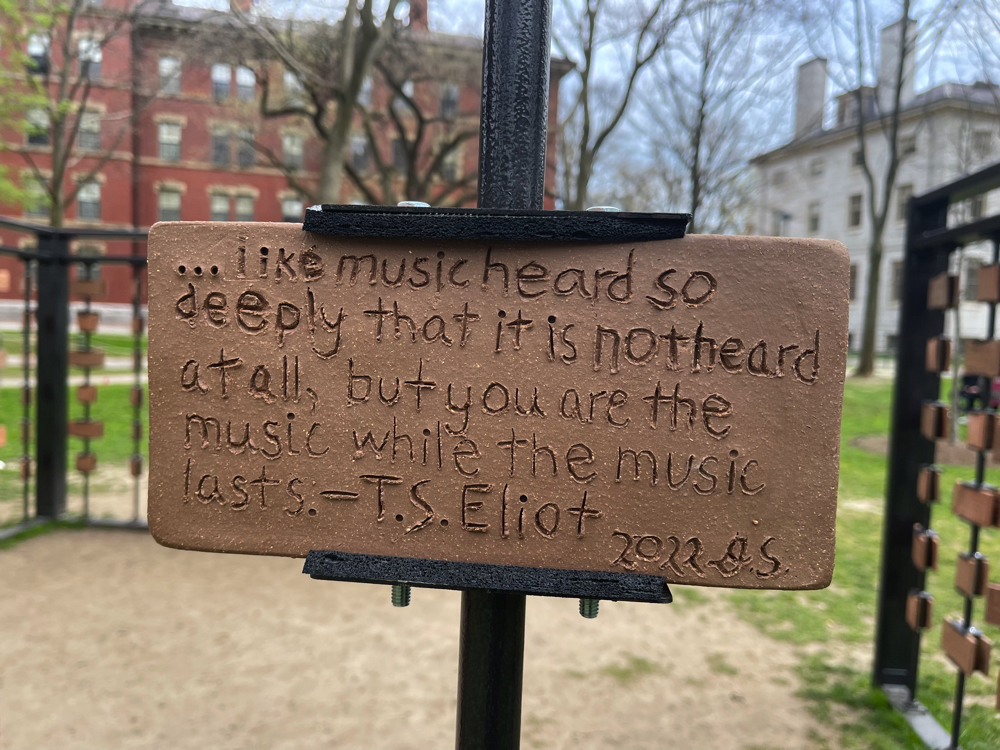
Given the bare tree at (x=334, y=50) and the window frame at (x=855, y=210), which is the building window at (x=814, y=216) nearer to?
the window frame at (x=855, y=210)

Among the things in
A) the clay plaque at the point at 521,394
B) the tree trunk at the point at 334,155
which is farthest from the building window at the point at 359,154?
the clay plaque at the point at 521,394

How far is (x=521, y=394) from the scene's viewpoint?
93cm

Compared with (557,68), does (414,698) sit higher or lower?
lower

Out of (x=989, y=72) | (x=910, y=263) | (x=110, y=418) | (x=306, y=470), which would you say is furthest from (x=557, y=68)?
(x=306, y=470)

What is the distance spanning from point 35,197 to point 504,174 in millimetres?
20459

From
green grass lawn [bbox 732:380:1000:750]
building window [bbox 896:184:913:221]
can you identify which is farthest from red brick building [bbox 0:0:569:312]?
building window [bbox 896:184:913:221]

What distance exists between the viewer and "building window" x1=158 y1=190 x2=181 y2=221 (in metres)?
25.3

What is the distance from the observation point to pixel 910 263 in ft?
9.30

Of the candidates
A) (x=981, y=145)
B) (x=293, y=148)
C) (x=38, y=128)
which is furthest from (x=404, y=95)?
(x=293, y=148)

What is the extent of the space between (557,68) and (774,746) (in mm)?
16953

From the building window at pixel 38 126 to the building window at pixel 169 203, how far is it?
4.01 metres

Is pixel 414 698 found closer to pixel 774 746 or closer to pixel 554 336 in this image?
pixel 774 746

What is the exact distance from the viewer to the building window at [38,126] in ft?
46.1

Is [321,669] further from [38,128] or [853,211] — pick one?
[853,211]
